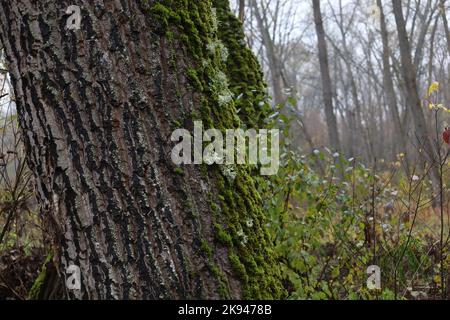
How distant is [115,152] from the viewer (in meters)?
1.48

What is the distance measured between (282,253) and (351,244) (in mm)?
866

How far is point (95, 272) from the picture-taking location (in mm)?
1484

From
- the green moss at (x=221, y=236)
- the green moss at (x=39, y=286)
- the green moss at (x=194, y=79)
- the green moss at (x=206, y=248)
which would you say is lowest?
the green moss at (x=39, y=286)

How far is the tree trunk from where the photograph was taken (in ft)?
4.83

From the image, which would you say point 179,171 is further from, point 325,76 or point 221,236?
point 325,76

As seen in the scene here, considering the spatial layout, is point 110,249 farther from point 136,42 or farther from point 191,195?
point 136,42

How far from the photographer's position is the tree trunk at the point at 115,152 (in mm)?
1471

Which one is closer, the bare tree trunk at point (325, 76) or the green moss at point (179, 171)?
the green moss at point (179, 171)

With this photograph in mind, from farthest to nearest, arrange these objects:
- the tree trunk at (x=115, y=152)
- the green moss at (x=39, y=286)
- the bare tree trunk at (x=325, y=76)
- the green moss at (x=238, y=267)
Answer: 1. the bare tree trunk at (x=325, y=76)
2. the green moss at (x=39, y=286)
3. the green moss at (x=238, y=267)
4. the tree trunk at (x=115, y=152)

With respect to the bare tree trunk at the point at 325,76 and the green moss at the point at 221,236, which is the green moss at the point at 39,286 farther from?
the bare tree trunk at the point at 325,76

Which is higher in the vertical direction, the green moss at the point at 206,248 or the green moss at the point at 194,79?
the green moss at the point at 194,79

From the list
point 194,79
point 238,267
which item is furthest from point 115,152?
point 238,267

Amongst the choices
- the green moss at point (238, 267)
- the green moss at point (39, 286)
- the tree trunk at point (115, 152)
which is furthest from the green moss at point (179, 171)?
the green moss at point (39, 286)
